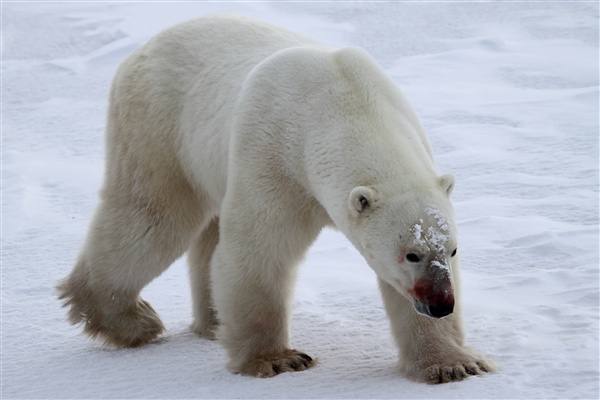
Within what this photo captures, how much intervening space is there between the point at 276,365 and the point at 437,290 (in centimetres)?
98

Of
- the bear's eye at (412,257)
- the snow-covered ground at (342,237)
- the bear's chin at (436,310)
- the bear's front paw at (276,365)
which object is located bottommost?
the snow-covered ground at (342,237)

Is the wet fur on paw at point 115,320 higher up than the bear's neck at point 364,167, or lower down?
lower down

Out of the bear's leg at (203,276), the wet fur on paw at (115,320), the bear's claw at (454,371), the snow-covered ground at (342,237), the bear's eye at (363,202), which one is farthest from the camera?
the bear's leg at (203,276)

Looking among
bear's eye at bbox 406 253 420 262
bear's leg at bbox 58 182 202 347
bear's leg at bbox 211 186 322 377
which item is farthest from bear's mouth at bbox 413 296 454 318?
bear's leg at bbox 58 182 202 347

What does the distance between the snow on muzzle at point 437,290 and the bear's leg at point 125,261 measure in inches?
64.1

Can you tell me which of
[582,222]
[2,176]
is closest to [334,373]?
[582,222]

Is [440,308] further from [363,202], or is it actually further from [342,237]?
[342,237]

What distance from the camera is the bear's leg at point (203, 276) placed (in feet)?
16.6

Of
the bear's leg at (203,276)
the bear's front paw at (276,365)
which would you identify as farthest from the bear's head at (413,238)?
the bear's leg at (203,276)

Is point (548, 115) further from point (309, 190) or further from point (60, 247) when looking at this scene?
point (309, 190)

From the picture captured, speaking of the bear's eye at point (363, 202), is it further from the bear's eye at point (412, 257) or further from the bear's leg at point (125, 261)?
the bear's leg at point (125, 261)

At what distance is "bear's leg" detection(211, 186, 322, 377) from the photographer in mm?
4055

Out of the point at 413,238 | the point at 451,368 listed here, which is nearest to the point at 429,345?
the point at 451,368

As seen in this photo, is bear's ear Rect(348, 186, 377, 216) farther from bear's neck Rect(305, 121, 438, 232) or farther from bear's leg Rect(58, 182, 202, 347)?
bear's leg Rect(58, 182, 202, 347)
